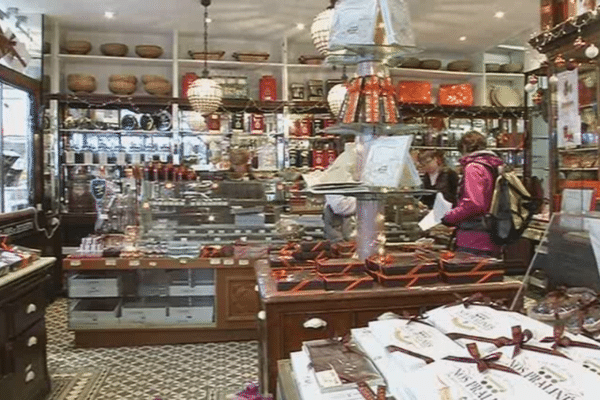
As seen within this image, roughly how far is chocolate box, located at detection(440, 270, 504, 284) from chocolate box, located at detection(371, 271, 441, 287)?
57 millimetres

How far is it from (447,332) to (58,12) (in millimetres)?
6261

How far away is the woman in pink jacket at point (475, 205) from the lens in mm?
3359

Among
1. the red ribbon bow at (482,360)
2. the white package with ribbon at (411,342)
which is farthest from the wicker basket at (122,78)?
the red ribbon bow at (482,360)

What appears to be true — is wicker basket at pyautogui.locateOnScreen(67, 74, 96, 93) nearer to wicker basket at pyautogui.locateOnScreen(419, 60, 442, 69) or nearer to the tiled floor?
the tiled floor

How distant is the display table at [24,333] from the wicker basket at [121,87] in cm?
383

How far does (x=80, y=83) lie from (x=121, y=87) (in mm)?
482

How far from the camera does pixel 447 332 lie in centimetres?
127

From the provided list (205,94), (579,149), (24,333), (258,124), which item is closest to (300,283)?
(24,333)

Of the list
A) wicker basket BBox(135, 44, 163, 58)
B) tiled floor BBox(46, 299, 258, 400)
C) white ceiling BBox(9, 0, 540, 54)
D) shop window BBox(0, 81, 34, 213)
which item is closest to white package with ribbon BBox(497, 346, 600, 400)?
tiled floor BBox(46, 299, 258, 400)

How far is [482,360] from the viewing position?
1.04 metres

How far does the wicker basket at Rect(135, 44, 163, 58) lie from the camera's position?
6.93m

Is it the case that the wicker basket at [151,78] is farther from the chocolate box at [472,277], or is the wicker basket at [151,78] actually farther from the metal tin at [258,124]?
the chocolate box at [472,277]

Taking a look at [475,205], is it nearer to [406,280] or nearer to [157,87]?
[406,280]

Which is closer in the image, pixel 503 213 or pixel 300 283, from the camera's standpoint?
pixel 300 283
